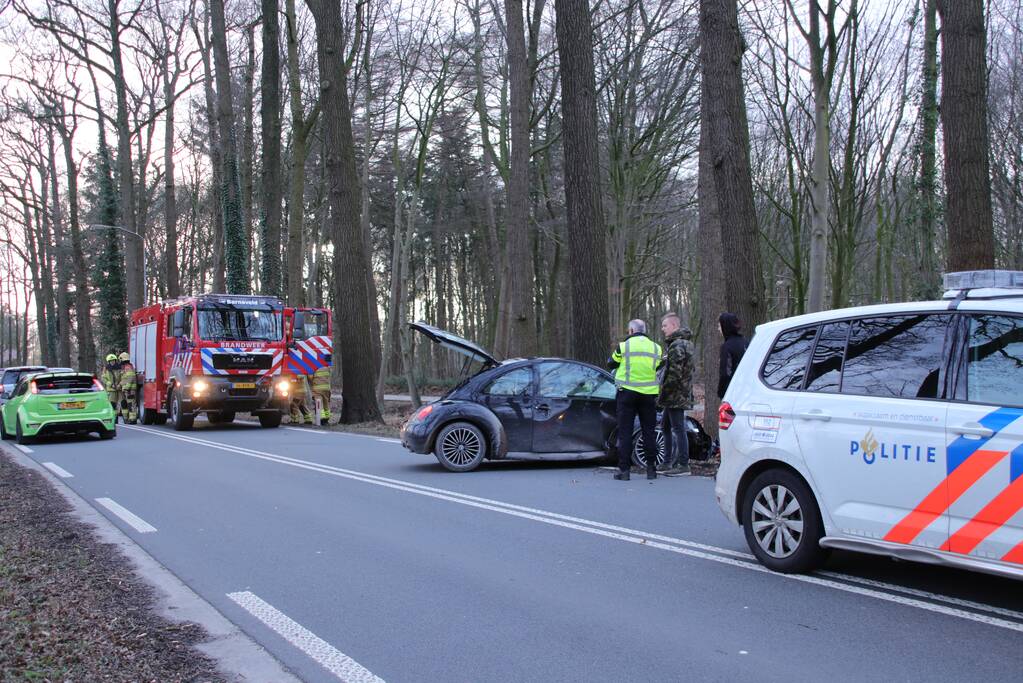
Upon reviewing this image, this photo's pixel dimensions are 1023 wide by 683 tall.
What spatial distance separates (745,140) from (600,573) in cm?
855

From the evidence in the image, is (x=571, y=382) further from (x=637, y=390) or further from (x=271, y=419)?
(x=271, y=419)

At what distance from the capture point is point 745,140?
13.4 metres

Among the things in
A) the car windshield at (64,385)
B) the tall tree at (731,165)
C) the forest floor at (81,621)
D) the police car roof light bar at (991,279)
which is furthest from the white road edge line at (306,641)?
the car windshield at (64,385)

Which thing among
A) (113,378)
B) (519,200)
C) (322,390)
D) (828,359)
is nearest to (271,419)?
(322,390)

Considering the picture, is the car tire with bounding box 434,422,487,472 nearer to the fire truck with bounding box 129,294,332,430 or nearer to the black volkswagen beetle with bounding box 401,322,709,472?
the black volkswagen beetle with bounding box 401,322,709,472

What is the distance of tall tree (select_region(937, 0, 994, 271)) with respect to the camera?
37.5ft

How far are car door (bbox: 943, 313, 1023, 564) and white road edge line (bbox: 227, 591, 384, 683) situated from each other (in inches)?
131

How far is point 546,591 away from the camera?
6.15 metres

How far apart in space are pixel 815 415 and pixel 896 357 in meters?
0.64

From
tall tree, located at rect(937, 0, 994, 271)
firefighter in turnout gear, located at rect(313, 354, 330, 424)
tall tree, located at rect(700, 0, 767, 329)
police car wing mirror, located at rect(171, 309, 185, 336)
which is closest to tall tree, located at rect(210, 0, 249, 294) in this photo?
police car wing mirror, located at rect(171, 309, 185, 336)

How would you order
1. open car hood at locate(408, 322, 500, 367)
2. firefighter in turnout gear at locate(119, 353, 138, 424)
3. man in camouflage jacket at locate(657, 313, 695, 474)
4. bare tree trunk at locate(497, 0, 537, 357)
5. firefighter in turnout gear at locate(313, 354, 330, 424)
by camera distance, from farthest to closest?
firefighter in turnout gear at locate(119, 353, 138, 424)
firefighter in turnout gear at locate(313, 354, 330, 424)
bare tree trunk at locate(497, 0, 537, 357)
open car hood at locate(408, 322, 500, 367)
man in camouflage jacket at locate(657, 313, 695, 474)

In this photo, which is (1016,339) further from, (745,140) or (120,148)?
(120,148)

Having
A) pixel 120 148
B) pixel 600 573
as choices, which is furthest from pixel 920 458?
pixel 120 148

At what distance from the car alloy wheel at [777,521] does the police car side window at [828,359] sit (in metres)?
0.75
